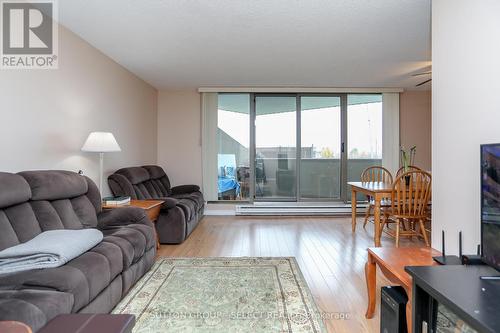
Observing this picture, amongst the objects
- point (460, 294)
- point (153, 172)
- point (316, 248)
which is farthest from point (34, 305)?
point (153, 172)

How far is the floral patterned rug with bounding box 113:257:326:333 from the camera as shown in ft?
6.42

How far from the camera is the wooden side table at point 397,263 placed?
159cm

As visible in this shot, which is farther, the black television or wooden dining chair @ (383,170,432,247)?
wooden dining chair @ (383,170,432,247)

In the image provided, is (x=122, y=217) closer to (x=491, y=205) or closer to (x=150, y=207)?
(x=150, y=207)

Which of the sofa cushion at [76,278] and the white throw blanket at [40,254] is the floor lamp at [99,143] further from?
the sofa cushion at [76,278]

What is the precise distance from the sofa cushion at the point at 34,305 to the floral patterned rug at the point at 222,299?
0.60 m

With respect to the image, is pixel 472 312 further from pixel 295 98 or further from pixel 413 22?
pixel 295 98

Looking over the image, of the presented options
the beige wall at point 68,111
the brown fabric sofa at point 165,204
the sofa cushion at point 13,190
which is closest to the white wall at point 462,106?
the brown fabric sofa at point 165,204

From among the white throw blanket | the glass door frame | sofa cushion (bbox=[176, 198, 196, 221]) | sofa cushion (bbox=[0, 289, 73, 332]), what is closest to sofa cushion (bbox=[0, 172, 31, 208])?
the white throw blanket

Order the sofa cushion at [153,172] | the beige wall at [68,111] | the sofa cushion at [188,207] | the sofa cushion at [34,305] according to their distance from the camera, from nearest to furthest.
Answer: the sofa cushion at [34,305], the beige wall at [68,111], the sofa cushion at [188,207], the sofa cushion at [153,172]

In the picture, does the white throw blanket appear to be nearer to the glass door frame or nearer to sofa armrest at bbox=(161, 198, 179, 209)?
sofa armrest at bbox=(161, 198, 179, 209)

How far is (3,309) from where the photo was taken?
1.28 metres

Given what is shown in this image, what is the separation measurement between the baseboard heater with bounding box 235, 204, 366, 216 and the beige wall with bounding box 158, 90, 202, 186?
1107 mm

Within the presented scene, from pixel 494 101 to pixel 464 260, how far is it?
2.84 ft
